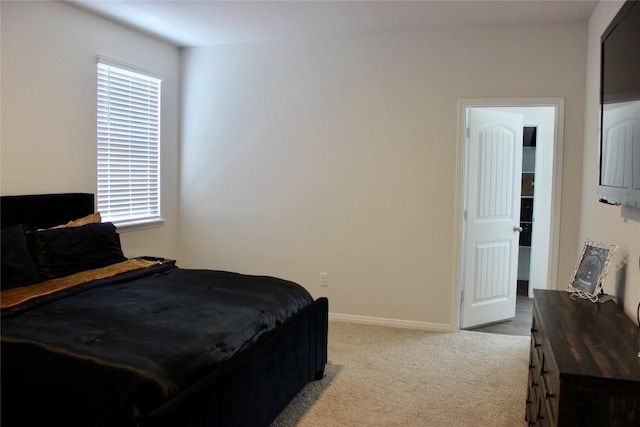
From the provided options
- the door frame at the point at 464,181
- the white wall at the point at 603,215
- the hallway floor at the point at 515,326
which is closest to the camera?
the white wall at the point at 603,215

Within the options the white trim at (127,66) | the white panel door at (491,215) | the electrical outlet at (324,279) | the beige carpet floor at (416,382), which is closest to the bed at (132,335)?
the beige carpet floor at (416,382)

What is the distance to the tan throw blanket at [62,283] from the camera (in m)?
2.63

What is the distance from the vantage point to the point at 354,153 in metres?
4.59

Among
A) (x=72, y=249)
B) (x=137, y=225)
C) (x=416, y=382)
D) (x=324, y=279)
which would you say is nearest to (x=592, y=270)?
(x=416, y=382)

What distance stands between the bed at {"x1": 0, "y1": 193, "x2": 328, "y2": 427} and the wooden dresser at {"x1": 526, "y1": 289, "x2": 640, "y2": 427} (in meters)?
1.27

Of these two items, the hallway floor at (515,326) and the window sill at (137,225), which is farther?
the hallway floor at (515,326)

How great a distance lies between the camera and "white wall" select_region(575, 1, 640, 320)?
2.39 meters

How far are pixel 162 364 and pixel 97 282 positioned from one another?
1219 millimetres

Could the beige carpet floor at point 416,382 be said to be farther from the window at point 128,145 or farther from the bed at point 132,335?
the window at point 128,145

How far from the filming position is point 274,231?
491 centimetres

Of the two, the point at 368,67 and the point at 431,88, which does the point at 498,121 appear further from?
the point at 368,67

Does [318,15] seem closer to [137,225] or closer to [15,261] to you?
[137,225]

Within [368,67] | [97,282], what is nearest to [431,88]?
[368,67]

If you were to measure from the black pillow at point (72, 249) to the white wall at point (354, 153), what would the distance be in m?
1.59
